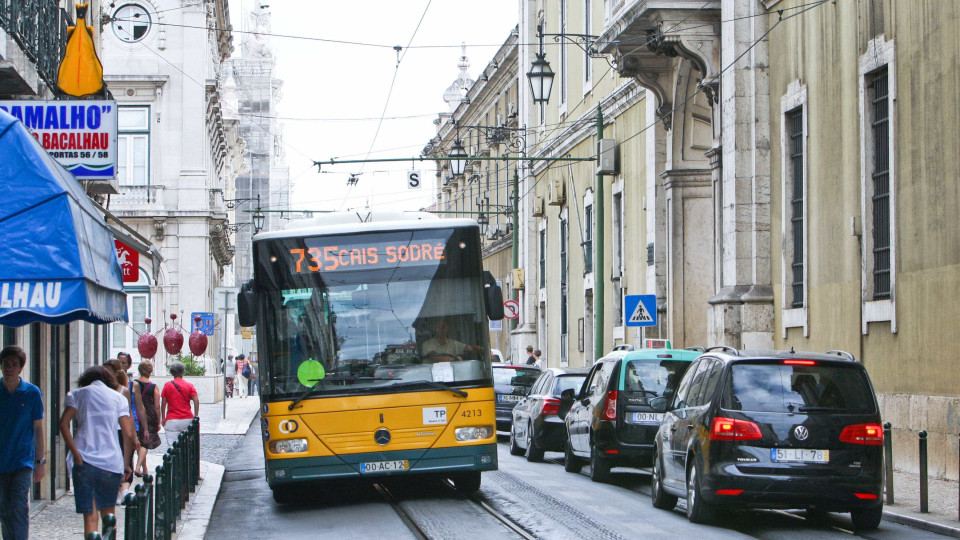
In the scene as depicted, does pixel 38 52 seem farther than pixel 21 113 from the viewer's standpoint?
Yes

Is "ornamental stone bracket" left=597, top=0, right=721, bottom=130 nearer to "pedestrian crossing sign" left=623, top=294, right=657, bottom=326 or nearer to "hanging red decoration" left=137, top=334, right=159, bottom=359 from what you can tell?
"pedestrian crossing sign" left=623, top=294, right=657, bottom=326

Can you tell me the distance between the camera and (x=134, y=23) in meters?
50.6

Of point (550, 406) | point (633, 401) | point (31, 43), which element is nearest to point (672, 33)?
point (550, 406)

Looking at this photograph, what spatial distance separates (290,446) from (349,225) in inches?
95.9

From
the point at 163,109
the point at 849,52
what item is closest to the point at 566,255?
the point at 163,109

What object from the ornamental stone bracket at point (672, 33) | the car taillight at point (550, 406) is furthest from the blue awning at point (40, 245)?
the ornamental stone bracket at point (672, 33)

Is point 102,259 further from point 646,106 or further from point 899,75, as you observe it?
point 646,106

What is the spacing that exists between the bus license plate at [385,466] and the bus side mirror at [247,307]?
1.86 m

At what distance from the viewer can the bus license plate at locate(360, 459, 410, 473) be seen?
14.7 meters

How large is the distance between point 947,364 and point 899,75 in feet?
12.8

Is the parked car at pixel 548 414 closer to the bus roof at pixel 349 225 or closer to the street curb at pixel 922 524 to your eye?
the bus roof at pixel 349 225

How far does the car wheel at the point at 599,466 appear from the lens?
1789 centimetres

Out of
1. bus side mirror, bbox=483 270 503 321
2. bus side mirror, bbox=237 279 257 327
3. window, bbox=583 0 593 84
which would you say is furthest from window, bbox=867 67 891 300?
window, bbox=583 0 593 84

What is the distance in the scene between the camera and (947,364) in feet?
56.3
